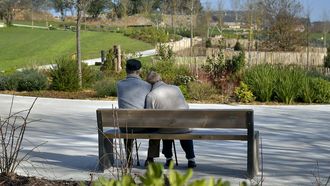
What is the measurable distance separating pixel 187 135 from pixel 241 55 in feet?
40.1

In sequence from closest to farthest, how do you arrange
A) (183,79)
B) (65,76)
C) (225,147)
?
(225,147)
(183,79)
(65,76)

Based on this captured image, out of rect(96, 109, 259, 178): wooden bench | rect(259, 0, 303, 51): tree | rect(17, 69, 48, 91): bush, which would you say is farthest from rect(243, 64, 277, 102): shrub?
rect(259, 0, 303, 51): tree

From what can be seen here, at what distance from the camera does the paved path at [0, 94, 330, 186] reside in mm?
7695

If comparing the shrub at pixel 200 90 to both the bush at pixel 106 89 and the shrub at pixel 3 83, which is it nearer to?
the bush at pixel 106 89

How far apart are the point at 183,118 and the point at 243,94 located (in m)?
9.04

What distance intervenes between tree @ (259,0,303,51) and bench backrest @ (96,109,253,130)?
30313mm

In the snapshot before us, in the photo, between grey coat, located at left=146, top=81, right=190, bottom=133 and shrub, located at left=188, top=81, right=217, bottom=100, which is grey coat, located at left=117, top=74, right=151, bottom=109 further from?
shrub, located at left=188, top=81, right=217, bottom=100

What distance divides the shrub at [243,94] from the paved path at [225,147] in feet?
3.51

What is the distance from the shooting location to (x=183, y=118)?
23.5 ft

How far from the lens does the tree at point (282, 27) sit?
121 ft

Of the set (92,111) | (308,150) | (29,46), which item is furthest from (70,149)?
(29,46)

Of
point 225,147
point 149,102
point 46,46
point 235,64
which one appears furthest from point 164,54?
point 46,46

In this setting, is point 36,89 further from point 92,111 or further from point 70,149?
point 70,149

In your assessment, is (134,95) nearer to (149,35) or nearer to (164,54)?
(164,54)
